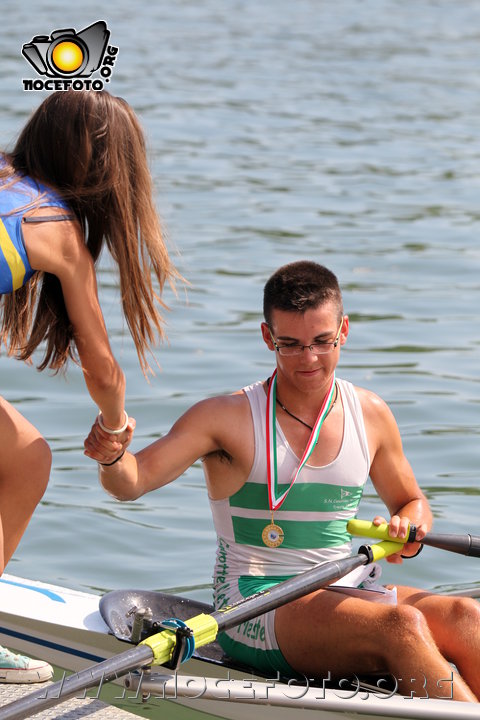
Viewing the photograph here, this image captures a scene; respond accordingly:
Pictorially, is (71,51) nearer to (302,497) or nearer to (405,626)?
(302,497)

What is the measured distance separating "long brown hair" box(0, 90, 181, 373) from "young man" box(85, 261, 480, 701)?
371mm

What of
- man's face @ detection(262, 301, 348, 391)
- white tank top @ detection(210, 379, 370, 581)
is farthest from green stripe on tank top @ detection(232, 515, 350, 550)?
man's face @ detection(262, 301, 348, 391)

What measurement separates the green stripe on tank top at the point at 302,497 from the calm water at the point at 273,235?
1747mm

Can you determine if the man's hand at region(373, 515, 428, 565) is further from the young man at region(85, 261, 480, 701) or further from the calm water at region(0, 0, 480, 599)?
the calm water at region(0, 0, 480, 599)

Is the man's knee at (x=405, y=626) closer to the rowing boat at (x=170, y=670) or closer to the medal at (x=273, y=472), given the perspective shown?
the rowing boat at (x=170, y=670)

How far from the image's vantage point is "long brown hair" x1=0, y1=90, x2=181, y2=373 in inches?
140

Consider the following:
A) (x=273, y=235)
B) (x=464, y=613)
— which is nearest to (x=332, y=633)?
(x=464, y=613)

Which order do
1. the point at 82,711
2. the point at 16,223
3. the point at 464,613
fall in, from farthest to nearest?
the point at 464,613 < the point at 82,711 < the point at 16,223

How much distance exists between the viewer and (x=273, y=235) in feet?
40.2

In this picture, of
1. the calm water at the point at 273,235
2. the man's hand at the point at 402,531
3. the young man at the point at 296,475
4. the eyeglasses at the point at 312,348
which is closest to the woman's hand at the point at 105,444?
the young man at the point at 296,475

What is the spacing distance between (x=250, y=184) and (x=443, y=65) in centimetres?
979

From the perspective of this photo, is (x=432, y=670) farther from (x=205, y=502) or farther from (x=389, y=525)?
(x=205, y=502)

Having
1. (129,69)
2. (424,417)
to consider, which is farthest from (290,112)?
(424,417)

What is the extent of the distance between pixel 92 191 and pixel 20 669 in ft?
4.91
